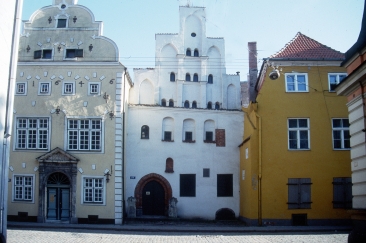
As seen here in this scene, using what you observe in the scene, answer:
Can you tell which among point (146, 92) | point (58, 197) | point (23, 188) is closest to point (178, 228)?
point (58, 197)

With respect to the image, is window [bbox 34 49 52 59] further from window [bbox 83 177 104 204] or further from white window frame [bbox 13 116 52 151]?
window [bbox 83 177 104 204]

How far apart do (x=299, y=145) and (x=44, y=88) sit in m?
14.9

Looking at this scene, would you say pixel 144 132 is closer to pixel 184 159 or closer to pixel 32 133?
pixel 184 159

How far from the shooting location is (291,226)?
23547mm

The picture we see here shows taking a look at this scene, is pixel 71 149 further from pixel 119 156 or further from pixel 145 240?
pixel 145 240

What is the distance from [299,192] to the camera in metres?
24.3

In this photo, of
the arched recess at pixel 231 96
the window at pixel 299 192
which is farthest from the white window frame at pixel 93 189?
the arched recess at pixel 231 96

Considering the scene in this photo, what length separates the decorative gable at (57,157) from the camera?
2536cm

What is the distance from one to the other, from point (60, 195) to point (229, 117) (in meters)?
11.5

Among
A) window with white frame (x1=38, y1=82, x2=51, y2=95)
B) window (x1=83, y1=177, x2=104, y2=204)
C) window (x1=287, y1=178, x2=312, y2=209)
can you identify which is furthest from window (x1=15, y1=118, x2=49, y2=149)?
window (x1=287, y1=178, x2=312, y2=209)

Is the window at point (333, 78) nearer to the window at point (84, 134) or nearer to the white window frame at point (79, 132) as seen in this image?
the white window frame at point (79, 132)

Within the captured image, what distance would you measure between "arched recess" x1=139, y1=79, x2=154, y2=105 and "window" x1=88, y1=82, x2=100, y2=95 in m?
6.67

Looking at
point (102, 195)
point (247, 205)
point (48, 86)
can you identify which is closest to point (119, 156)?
point (102, 195)

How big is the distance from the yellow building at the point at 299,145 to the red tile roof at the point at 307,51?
56 mm
